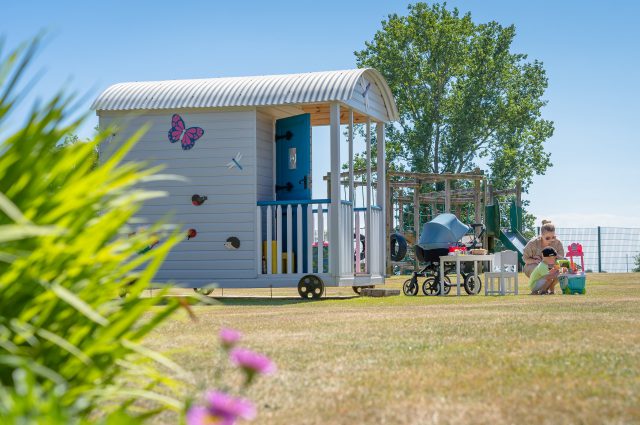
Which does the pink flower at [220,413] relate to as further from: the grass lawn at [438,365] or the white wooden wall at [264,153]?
the white wooden wall at [264,153]

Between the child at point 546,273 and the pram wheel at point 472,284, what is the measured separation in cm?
128

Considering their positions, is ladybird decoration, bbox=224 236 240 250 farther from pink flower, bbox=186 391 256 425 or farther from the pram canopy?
pink flower, bbox=186 391 256 425

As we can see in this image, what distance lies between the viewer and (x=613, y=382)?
4.56 metres

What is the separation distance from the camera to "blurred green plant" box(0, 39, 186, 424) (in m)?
2.74

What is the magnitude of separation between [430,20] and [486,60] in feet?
8.92

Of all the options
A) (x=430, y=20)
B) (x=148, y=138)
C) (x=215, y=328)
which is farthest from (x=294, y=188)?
(x=430, y=20)

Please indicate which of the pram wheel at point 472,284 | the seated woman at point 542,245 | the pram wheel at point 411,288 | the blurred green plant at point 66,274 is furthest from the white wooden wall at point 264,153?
the blurred green plant at point 66,274

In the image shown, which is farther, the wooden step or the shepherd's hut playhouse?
the wooden step

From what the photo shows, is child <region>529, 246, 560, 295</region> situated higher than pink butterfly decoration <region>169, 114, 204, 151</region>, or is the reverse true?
pink butterfly decoration <region>169, 114, 204, 151</region>

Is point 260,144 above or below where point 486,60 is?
below

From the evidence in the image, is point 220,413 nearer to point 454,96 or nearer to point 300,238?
point 300,238

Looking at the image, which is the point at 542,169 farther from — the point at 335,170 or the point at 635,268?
the point at 335,170

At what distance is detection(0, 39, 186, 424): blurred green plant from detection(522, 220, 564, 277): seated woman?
12777 mm

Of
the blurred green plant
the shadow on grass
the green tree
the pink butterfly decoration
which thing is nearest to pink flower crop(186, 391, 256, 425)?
the blurred green plant
